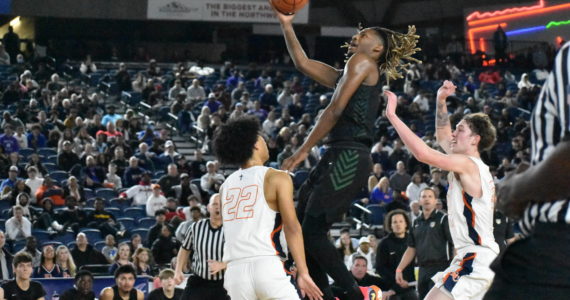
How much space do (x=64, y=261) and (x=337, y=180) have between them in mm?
7505

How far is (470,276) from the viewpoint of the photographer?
629 centimetres

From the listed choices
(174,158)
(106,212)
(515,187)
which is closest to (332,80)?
(515,187)

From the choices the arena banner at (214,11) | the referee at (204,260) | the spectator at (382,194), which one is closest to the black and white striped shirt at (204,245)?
the referee at (204,260)

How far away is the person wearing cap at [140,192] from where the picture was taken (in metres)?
17.1

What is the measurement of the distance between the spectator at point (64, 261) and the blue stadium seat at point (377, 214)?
20.6 feet

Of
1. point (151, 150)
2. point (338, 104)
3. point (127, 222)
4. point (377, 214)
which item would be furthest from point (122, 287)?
point (151, 150)

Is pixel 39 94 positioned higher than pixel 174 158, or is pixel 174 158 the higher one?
pixel 39 94

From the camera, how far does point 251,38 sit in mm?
35688

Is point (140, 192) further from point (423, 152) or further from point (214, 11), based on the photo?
point (214, 11)

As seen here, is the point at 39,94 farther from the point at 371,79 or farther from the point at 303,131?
the point at 371,79

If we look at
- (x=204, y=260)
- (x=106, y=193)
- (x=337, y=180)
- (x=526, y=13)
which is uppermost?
(x=526, y=13)

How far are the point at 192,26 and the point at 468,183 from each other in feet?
99.4

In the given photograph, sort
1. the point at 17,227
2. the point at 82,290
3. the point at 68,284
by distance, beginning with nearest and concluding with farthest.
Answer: the point at 82,290 < the point at 68,284 < the point at 17,227

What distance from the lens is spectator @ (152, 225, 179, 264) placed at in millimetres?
14070
